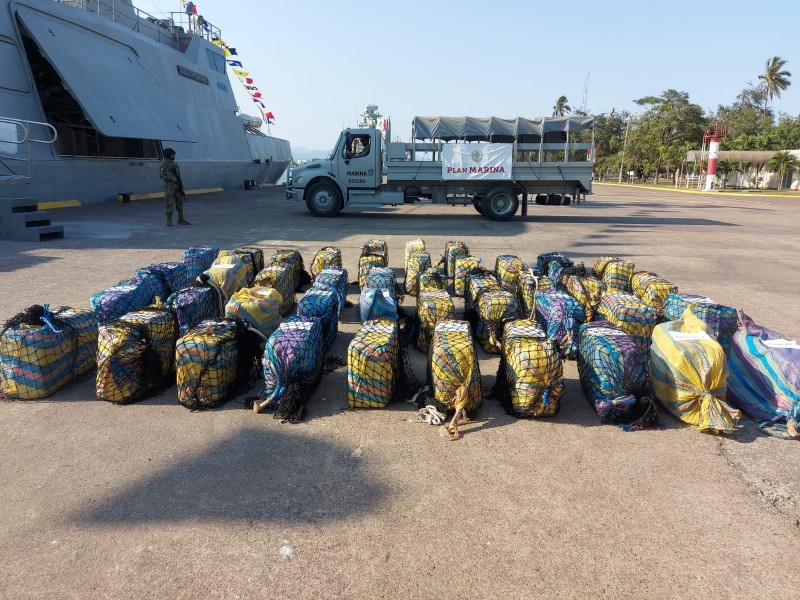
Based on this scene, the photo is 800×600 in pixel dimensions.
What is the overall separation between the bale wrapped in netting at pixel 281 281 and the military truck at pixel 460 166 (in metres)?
10.2

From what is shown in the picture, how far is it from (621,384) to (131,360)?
380 cm

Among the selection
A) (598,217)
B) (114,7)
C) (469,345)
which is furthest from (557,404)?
(114,7)

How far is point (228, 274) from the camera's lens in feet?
20.4

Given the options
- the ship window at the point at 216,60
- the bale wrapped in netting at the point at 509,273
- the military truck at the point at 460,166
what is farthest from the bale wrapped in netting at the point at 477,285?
the ship window at the point at 216,60

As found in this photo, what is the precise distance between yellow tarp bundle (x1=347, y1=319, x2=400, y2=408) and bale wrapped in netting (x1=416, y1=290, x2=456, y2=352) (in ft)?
3.54

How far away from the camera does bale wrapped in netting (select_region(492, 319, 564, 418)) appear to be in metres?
3.95

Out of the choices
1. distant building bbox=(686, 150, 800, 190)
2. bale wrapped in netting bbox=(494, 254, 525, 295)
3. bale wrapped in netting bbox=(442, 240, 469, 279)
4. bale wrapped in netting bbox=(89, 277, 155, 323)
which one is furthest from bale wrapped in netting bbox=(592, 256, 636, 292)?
distant building bbox=(686, 150, 800, 190)

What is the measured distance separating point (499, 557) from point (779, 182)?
53.8 m

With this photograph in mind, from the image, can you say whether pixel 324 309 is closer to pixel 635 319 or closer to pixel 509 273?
pixel 509 273

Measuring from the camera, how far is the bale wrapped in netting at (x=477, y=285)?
5926 mm

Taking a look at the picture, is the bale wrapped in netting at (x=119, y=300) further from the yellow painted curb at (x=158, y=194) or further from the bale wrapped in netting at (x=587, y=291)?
the yellow painted curb at (x=158, y=194)

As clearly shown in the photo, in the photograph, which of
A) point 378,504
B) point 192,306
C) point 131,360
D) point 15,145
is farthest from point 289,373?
point 15,145

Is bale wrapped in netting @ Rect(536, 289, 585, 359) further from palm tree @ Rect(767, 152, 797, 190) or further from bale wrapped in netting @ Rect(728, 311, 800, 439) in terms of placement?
palm tree @ Rect(767, 152, 797, 190)

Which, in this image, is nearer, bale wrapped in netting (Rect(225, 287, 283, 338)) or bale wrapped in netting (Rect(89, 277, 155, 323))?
bale wrapped in netting (Rect(225, 287, 283, 338))
